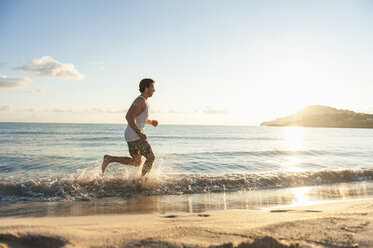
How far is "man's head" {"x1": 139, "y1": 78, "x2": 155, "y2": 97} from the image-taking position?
4.97 metres

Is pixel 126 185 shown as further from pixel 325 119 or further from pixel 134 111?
pixel 325 119

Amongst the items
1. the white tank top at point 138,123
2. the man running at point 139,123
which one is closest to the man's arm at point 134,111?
the man running at point 139,123

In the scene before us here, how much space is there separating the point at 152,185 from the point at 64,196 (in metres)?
1.88

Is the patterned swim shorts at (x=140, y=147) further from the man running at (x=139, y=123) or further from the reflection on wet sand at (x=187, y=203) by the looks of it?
the reflection on wet sand at (x=187, y=203)

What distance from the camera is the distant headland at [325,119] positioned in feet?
311

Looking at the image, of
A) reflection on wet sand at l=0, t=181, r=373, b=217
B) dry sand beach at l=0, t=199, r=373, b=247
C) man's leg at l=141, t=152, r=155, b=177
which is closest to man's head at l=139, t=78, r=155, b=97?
man's leg at l=141, t=152, r=155, b=177

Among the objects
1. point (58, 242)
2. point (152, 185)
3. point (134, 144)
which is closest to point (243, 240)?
point (58, 242)

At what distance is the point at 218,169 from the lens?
30.8 feet

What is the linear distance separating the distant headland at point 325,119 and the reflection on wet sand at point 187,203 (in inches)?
4055

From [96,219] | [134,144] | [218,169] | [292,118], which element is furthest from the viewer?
[292,118]

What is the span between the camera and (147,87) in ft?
16.4

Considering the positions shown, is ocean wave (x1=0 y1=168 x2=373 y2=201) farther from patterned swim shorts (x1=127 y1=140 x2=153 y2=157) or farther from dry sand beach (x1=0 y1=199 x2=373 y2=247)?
dry sand beach (x1=0 y1=199 x2=373 y2=247)

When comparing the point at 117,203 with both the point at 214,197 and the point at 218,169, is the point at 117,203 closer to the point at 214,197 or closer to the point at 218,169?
the point at 214,197

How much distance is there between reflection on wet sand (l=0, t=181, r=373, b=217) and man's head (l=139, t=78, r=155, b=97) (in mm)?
2208
